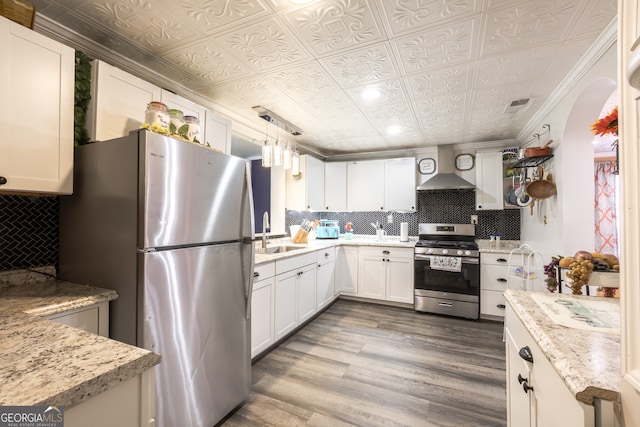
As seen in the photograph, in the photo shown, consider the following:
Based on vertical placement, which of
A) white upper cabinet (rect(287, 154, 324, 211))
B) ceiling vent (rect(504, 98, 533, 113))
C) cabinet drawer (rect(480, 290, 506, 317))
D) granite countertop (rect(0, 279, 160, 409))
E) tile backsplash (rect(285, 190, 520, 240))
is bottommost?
cabinet drawer (rect(480, 290, 506, 317))

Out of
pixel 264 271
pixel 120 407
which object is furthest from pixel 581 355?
pixel 264 271

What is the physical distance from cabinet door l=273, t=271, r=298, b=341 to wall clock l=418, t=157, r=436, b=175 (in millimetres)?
2708

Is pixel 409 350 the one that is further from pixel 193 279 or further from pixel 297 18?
pixel 297 18

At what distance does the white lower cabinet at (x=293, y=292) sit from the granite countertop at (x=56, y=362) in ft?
5.73

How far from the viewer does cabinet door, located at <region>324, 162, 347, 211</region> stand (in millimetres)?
4509

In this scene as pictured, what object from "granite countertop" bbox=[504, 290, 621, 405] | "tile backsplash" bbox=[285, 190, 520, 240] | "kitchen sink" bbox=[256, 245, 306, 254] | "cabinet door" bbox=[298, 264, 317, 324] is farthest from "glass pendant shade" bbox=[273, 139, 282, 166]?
"granite countertop" bbox=[504, 290, 621, 405]

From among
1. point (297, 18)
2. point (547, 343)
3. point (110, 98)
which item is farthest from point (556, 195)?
point (110, 98)

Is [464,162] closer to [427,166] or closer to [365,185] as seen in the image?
[427,166]

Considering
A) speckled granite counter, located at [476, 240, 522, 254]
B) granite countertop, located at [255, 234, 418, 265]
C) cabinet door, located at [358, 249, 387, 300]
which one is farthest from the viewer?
cabinet door, located at [358, 249, 387, 300]

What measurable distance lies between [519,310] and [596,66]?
1.87 m

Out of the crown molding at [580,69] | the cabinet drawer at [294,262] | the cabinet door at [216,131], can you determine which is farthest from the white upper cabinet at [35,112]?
the crown molding at [580,69]

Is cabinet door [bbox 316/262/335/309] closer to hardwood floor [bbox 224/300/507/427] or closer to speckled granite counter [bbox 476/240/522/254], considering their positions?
hardwood floor [bbox 224/300/507/427]

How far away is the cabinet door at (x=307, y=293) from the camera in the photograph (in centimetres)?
293

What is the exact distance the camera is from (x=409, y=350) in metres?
2.57
